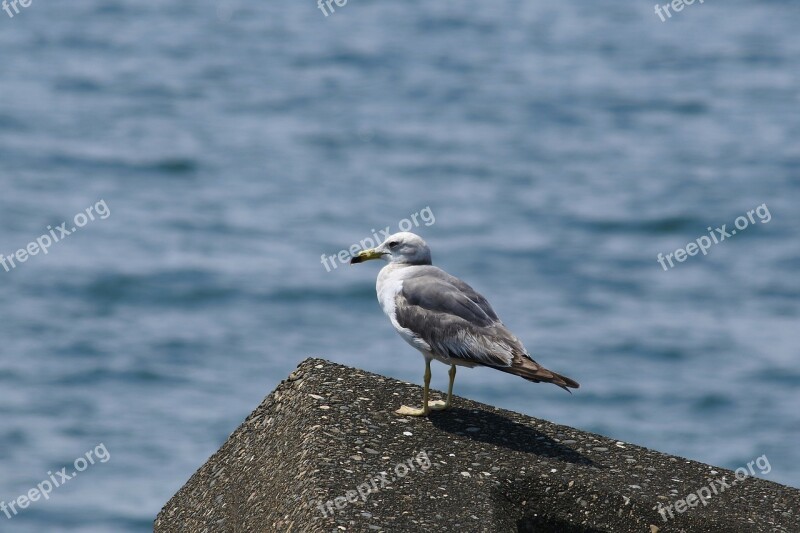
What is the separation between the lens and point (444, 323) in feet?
24.8

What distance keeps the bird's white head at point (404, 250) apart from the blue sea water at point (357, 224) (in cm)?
1238

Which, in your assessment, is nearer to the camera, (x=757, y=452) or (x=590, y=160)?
(x=757, y=452)

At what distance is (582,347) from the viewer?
2433cm

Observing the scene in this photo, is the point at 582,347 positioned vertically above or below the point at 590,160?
below

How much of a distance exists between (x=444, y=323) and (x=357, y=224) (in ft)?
65.7

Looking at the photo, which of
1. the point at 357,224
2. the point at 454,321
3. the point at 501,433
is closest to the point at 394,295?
the point at 454,321

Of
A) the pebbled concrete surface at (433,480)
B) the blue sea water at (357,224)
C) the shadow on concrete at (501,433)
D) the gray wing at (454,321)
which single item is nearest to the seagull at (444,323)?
the gray wing at (454,321)

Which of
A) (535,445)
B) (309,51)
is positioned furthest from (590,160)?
(535,445)

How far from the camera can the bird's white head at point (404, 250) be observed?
26.3ft

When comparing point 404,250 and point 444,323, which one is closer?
point 444,323

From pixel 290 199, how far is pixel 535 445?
22708 millimetres

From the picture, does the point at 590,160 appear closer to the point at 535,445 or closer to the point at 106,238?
the point at 106,238

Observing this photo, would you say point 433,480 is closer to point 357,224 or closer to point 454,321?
point 454,321

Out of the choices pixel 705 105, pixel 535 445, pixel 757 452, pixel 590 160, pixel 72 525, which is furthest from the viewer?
pixel 705 105
